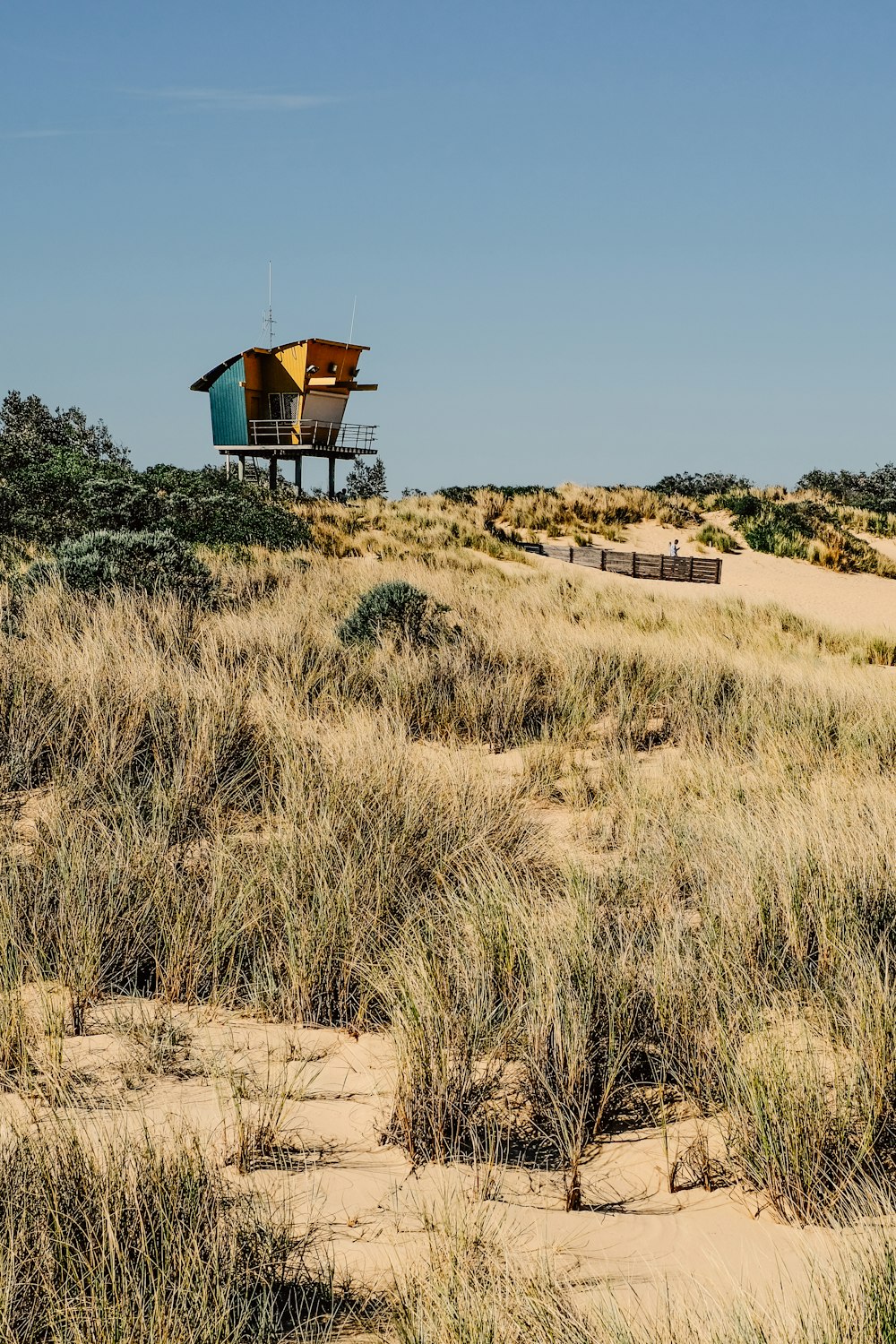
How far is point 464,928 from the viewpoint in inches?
146

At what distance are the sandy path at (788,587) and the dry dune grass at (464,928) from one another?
14065 millimetres

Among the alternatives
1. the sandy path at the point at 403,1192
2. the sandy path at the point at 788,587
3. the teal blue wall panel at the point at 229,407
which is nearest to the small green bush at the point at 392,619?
the sandy path at the point at 403,1192

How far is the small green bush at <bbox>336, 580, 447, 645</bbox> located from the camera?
969 centimetres

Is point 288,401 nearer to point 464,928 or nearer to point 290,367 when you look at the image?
point 290,367

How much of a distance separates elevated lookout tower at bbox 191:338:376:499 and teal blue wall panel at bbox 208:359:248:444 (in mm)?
34

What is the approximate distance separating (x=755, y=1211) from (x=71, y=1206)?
1725 mm

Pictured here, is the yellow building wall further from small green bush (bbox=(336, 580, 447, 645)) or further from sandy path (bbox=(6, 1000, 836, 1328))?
sandy path (bbox=(6, 1000, 836, 1328))

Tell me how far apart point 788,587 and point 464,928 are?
2511cm

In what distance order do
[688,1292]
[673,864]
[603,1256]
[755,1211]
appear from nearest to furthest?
[688,1292], [603,1256], [755,1211], [673,864]

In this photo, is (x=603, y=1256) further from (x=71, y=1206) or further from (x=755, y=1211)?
(x=71, y=1206)

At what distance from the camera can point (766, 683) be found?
368 inches

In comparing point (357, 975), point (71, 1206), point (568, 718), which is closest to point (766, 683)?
point (568, 718)

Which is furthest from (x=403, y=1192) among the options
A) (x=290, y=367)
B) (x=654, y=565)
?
(x=290, y=367)

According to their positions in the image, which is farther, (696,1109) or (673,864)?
(673,864)
